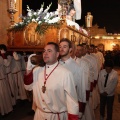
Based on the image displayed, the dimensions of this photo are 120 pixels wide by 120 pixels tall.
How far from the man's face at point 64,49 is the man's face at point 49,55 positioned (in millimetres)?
767

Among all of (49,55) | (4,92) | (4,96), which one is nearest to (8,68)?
(4,92)

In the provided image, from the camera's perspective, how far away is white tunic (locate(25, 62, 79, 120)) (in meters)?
3.08

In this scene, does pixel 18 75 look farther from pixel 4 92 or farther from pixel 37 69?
pixel 37 69

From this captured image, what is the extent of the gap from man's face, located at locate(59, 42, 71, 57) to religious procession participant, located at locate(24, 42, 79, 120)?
0.74 m

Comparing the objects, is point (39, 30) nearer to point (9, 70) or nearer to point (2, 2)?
point (9, 70)

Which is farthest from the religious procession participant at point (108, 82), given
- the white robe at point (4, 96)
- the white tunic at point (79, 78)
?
the white robe at point (4, 96)

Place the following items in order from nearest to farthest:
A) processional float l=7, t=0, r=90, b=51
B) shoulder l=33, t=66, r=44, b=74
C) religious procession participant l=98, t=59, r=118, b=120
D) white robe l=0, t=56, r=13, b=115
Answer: shoulder l=33, t=66, r=44, b=74, religious procession participant l=98, t=59, r=118, b=120, white robe l=0, t=56, r=13, b=115, processional float l=7, t=0, r=90, b=51

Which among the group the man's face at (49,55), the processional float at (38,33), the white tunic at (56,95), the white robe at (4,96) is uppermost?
the processional float at (38,33)

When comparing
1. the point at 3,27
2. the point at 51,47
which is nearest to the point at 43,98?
the point at 51,47

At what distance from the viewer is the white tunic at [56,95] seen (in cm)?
308

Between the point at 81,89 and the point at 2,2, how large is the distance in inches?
274

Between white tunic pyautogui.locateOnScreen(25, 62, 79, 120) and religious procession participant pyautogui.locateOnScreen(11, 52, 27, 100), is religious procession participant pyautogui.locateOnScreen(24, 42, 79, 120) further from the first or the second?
religious procession participant pyautogui.locateOnScreen(11, 52, 27, 100)

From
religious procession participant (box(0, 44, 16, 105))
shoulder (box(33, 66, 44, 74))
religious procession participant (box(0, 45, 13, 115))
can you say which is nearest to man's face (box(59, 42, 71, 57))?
shoulder (box(33, 66, 44, 74))

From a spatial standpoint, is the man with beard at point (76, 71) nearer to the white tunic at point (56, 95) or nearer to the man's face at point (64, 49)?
the man's face at point (64, 49)
